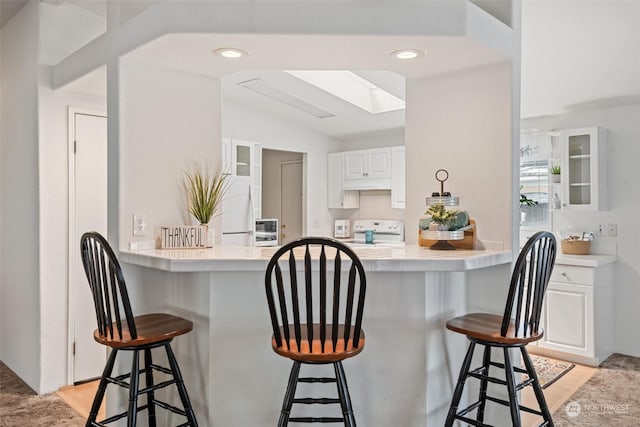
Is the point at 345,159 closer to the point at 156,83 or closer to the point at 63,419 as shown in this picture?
the point at 156,83

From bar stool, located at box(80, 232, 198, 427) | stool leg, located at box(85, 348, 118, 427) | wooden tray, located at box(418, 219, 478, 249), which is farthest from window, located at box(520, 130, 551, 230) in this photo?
stool leg, located at box(85, 348, 118, 427)

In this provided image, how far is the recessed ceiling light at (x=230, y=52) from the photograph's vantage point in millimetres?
2362

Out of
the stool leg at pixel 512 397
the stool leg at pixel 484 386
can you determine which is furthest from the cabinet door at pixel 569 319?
the stool leg at pixel 512 397

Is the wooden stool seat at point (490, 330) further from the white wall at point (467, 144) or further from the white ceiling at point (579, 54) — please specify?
the white ceiling at point (579, 54)

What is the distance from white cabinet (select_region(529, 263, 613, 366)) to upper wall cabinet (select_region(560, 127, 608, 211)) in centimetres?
59

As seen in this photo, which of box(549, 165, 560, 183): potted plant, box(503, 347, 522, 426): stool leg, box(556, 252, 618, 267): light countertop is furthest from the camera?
box(549, 165, 560, 183): potted plant

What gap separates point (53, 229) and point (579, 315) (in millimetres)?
4006

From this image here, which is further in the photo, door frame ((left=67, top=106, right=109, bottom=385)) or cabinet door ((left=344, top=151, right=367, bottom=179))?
cabinet door ((left=344, top=151, right=367, bottom=179))

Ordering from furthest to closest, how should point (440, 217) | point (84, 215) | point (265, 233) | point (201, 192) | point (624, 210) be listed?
point (265, 233)
point (624, 210)
point (84, 215)
point (201, 192)
point (440, 217)

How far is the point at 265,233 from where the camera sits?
5531 millimetres

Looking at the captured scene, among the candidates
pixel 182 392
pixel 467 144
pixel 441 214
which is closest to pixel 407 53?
pixel 467 144

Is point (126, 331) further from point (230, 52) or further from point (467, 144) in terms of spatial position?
point (467, 144)

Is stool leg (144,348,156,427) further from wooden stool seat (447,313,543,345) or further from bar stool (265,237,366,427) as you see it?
wooden stool seat (447,313,543,345)

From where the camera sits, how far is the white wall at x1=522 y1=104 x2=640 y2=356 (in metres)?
4.05
